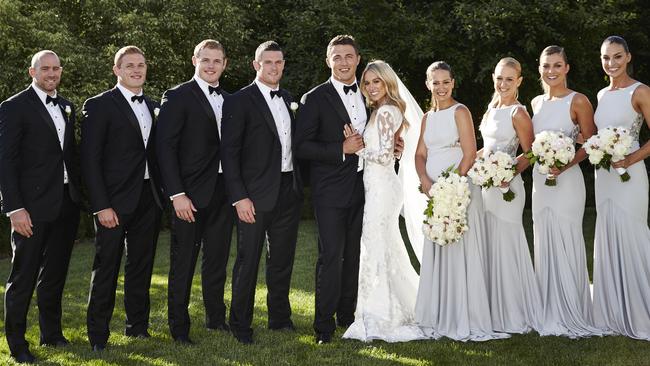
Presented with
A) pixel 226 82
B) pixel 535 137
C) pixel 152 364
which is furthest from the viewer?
pixel 226 82

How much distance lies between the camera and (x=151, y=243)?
658 cm

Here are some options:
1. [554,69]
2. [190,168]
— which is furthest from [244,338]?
[554,69]

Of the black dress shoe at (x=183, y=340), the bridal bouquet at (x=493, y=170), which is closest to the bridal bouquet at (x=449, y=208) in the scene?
the bridal bouquet at (x=493, y=170)

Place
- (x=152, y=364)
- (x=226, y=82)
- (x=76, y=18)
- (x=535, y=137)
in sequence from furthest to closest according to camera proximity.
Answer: (x=226, y=82)
(x=76, y=18)
(x=535, y=137)
(x=152, y=364)

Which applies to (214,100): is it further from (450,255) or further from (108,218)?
(450,255)

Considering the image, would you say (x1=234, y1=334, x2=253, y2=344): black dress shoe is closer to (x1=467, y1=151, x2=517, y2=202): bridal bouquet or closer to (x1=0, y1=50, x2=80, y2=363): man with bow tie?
(x1=0, y1=50, x2=80, y2=363): man with bow tie

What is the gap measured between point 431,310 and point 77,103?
11293 millimetres

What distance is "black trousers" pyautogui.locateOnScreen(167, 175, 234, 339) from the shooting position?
6.43m

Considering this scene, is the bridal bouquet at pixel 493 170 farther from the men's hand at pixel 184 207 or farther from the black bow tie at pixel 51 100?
the black bow tie at pixel 51 100

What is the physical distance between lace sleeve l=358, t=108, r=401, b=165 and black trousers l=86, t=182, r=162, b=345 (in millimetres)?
1945

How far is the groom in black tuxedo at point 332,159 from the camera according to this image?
6.30 meters

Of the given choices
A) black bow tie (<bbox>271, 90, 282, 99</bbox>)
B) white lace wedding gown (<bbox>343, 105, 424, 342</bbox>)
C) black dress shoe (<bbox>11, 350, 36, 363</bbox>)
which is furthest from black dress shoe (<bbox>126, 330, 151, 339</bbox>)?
black bow tie (<bbox>271, 90, 282, 99</bbox>)

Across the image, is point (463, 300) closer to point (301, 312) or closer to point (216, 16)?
point (301, 312)

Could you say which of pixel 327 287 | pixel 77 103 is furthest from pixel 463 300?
pixel 77 103
